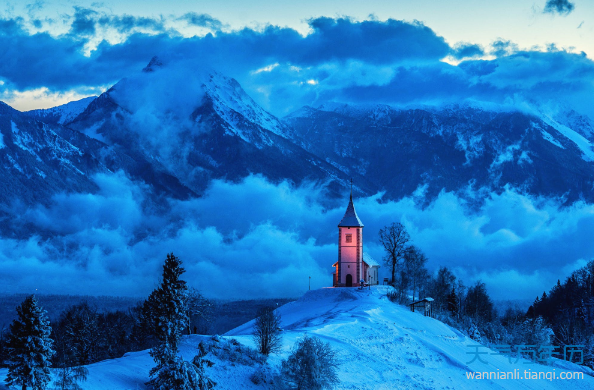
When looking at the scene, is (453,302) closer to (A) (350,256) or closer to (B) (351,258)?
(B) (351,258)

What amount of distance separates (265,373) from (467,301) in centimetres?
9017

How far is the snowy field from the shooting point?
6706 cm

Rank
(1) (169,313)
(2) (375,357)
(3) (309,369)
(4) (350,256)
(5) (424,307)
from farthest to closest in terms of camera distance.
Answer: (4) (350,256), (5) (424,307), (2) (375,357), (1) (169,313), (3) (309,369)

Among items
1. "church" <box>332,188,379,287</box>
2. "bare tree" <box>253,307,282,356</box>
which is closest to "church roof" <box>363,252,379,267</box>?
"church" <box>332,188,379,287</box>

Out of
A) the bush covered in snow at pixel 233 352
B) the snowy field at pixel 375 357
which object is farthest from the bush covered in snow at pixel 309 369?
the bush covered in snow at pixel 233 352

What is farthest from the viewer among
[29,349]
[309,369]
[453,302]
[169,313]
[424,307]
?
[453,302]

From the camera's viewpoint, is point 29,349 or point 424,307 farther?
point 424,307

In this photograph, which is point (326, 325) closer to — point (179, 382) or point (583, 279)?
point (179, 382)

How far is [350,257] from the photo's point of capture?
390ft

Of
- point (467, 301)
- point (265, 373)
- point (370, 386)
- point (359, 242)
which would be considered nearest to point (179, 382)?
point (265, 373)

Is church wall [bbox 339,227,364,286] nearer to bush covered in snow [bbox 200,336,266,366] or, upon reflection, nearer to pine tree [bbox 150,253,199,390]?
bush covered in snow [bbox 200,336,266,366]

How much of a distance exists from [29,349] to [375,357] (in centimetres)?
3943

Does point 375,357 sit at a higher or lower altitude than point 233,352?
lower

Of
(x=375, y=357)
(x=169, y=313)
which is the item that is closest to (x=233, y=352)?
(x=169, y=313)
